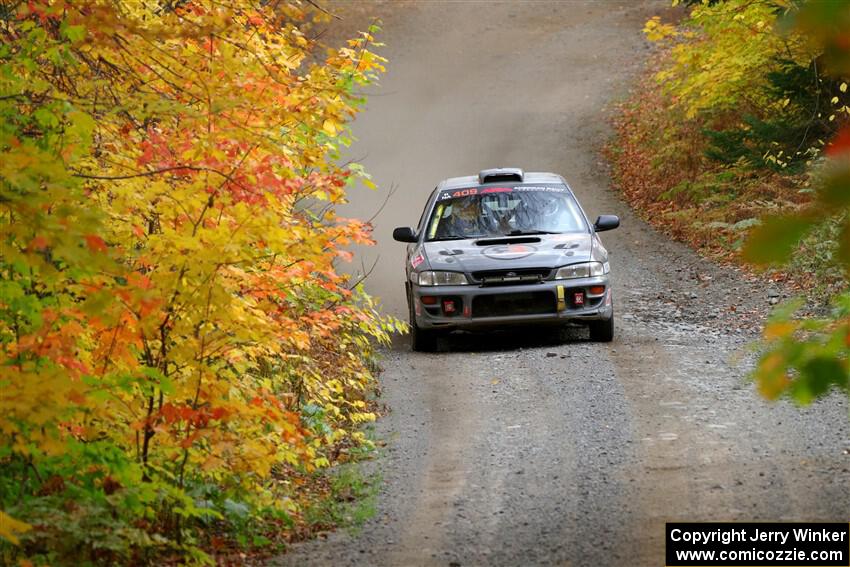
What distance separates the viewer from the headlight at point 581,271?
11586 millimetres

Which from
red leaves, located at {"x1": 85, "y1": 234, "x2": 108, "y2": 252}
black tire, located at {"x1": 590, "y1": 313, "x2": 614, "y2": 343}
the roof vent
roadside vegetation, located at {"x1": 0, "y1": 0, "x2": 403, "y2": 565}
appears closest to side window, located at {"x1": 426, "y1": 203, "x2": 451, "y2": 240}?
the roof vent

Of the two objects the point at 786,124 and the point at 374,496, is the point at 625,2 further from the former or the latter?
the point at 374,496

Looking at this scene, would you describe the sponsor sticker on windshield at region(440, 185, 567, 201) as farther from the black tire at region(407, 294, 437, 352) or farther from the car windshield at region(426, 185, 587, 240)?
the black tire at region(407, 294, 437, 352)

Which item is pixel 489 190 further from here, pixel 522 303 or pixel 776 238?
pixel 776 238

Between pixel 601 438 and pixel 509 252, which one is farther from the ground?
pixel 509 252

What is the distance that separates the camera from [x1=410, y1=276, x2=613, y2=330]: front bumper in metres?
11.5

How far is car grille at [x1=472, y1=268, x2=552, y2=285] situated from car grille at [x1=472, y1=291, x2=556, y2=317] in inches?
5.6

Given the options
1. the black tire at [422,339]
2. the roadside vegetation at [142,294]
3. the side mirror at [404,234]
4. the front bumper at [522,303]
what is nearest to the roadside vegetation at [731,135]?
the front bumper at [522,303]

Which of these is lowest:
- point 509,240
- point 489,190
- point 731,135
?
point 509,240

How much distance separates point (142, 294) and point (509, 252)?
7.15 meters

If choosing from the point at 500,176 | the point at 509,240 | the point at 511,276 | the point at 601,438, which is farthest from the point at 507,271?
the point at 601,438

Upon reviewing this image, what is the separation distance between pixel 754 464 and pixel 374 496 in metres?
2.61

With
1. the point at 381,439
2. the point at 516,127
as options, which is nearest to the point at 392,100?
the point at 516,127

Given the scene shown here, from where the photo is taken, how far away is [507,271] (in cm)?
1159
